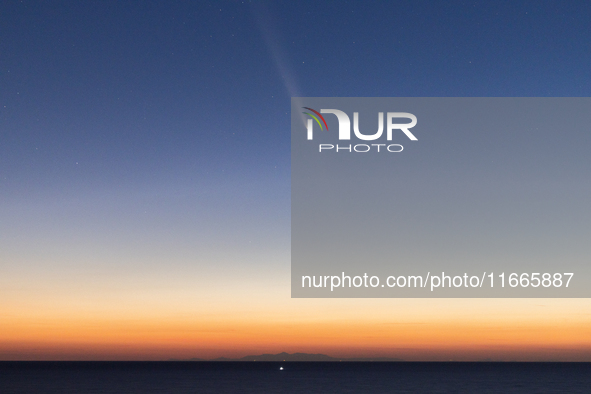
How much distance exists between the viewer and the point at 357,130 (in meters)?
27.8

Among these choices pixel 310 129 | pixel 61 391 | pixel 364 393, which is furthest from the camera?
pixel 61 391

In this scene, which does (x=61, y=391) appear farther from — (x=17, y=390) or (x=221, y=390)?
(x=221, y=390)

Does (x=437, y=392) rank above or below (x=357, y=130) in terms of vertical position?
below

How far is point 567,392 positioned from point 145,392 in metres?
57.3

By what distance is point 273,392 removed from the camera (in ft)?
261

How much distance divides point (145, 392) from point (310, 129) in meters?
61.3

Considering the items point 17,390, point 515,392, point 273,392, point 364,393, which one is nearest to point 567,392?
point 515,392

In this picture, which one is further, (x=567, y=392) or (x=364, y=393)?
(x=567, y=392)

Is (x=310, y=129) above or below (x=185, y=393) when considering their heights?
above

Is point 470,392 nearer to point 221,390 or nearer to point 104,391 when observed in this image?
point 221,390

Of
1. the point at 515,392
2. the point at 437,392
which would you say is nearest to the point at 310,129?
the point at 437,392

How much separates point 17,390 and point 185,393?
23142 mm

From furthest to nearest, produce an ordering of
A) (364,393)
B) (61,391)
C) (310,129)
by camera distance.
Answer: (61,391) → (364,393) → (310,129)

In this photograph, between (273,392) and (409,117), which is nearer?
(409,117)
